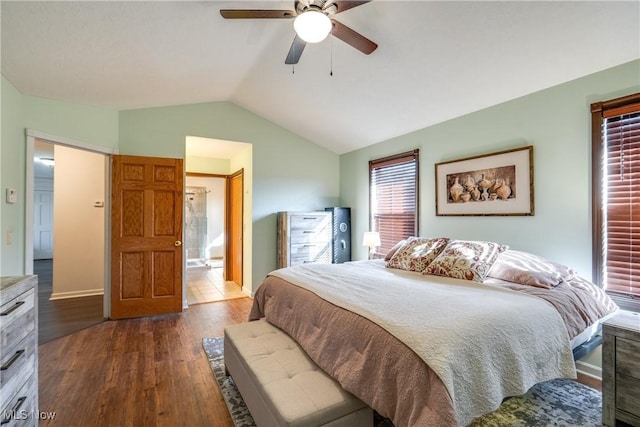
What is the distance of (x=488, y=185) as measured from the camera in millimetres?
3055

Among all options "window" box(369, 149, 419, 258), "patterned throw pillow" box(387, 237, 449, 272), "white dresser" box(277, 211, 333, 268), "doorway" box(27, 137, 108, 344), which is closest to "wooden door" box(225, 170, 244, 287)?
"white dresser" box(277, 211, 333, 268)

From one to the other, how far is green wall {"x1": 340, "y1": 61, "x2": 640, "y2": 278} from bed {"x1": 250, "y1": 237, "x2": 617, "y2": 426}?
328 mm

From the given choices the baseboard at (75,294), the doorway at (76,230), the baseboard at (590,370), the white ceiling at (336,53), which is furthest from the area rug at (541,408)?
the baseboard at (75,294)

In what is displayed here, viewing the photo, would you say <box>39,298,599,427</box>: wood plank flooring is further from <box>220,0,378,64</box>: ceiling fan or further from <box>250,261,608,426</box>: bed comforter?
<box>220,0,378,64</box>: ceiling fan

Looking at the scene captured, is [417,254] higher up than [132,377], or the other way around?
[417,254]

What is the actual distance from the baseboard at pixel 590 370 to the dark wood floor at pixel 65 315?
189 inches

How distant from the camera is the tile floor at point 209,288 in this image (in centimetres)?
463

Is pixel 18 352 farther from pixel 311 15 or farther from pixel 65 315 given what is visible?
pixel 65 315

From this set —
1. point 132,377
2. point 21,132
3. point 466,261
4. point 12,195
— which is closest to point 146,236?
point 12,195

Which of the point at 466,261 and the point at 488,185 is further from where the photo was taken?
the point at 488,185

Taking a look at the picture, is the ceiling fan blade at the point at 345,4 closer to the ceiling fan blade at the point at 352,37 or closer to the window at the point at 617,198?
the ceiling fan blade at the point at 352,37

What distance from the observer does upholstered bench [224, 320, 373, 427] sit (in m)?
1.37

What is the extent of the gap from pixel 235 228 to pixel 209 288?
45.0 inches

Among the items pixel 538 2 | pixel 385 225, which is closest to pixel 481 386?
pixel 538 2
